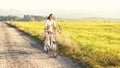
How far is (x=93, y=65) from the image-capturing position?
14.0 m

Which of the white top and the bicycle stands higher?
the white top

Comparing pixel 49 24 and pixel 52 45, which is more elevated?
pixel 49 24

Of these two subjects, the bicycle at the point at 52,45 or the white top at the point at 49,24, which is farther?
the white top at the point at 49,24

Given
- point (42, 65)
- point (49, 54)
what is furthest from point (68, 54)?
point (42, 65)

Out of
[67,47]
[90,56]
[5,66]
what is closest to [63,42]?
[67,47]

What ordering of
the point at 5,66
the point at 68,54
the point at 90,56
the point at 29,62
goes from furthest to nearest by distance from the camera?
the point at 68,54
the point at 90,56
the point at 29,62
the point at 5,66

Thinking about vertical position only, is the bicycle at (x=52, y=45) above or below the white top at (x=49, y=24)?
below

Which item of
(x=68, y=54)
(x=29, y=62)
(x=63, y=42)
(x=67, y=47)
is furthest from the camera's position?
(x=63, y=42)

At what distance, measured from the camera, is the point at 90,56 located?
54.6ft

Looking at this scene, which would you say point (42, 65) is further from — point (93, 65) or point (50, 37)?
point (50, 37)

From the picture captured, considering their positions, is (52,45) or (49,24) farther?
(52,45)

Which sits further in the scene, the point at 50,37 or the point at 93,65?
the point at 50,37

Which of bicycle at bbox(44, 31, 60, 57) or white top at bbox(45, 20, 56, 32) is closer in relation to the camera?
bicycle at bbox(44, 31, 60, 57)

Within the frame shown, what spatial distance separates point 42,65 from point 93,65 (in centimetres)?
215
